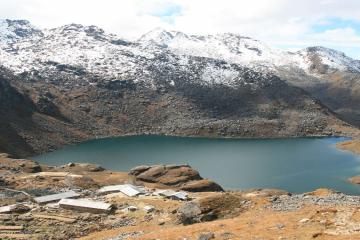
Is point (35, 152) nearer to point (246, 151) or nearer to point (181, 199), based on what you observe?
point (246, 151)

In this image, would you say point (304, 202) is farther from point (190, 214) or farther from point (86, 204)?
point (86, 204)

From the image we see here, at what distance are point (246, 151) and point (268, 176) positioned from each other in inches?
2028

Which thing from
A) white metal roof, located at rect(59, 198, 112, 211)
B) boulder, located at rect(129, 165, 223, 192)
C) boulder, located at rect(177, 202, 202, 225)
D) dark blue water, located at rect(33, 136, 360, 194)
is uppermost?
boulder, located at rect(177, 202, 202, 225)

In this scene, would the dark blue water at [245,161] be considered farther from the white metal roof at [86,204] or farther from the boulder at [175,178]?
the white metal roof at [86,204]

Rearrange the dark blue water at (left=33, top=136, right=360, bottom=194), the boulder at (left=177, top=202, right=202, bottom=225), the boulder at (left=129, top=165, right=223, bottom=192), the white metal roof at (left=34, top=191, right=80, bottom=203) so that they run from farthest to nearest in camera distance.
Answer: the dark blue water at (left=33, top=136, right=360, bottom=194) → the boulder at (left=129, top=165, right=223, bottom=192) → the white metal roof at (left=34, top=191, right=80, bottom=203) → the boulder at (left=177, top=202, right=202, bottom=225)

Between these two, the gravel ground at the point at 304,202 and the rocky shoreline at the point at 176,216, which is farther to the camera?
the gravel ground at the point at 304,202

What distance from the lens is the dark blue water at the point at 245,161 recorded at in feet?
414

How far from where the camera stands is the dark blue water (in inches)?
4966

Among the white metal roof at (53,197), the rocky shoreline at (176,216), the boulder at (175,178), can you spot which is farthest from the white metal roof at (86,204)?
the boulder at (175,178)

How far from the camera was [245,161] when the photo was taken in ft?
515

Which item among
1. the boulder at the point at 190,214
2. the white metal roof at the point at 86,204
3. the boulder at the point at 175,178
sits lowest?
the boulder at the point at 175,178

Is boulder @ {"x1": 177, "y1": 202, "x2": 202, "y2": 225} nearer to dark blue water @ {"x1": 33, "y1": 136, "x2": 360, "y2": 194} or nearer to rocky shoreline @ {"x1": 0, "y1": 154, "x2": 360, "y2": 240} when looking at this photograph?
rocky shoreline @ {"x1": 0, "y1": 154, "x2": 360, "y2": 240}

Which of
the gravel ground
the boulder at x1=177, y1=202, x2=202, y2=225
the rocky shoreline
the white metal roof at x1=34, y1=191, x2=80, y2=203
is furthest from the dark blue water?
the boulder at x1=177, y1=202, x2=202, y2=225

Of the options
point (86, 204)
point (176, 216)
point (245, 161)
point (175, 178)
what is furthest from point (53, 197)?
point (245, 161)
